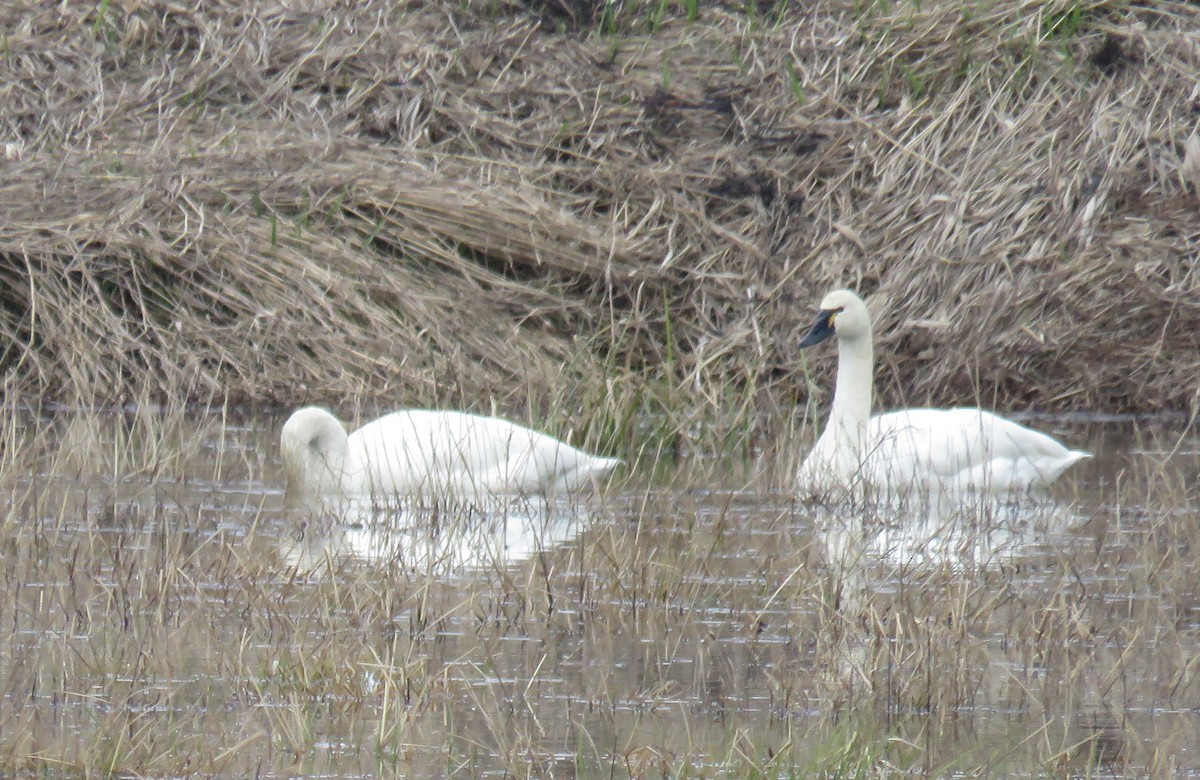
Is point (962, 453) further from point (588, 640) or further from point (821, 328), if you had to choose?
point (588, 640)

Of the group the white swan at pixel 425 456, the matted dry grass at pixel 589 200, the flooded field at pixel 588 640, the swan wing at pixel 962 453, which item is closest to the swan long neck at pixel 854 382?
the swan wing at pixel 962 453

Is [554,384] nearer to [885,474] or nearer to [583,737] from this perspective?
[885,474]

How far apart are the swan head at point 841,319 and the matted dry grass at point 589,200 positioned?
41cm

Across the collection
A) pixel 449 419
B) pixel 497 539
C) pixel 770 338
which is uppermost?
pixel 770 338

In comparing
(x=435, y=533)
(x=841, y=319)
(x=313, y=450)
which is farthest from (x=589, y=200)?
(x=435, y=533)

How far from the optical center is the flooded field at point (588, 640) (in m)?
3.85

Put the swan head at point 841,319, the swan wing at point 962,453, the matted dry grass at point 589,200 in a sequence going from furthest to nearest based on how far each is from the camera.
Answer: the matted dry grass at point 589,200 < the swan head at point 841,319 < the swan wing at point 962,453

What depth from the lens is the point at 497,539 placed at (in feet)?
21.1

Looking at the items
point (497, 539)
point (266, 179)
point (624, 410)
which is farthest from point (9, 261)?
point (497, 539)

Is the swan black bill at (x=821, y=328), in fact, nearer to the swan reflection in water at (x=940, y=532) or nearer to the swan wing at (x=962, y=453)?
the swan wing at (x=962, y=453)

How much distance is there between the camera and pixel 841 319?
9000 mm

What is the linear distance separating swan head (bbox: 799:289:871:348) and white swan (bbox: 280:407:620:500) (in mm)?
1609

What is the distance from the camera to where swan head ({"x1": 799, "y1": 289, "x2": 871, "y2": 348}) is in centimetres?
899

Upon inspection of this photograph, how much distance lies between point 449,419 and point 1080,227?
4.75 metres
